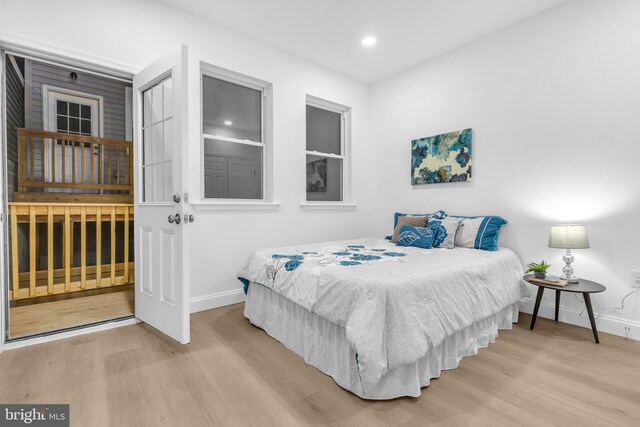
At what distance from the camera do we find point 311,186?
3.95m

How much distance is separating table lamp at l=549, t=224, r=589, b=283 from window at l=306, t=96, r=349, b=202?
7.89 ft

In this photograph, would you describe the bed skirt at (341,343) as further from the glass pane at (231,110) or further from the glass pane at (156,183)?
the glass pane at (231,110)

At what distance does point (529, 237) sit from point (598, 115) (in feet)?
3.74

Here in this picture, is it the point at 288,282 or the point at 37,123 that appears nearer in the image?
the point at 288,282

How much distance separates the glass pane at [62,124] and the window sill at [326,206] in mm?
3636

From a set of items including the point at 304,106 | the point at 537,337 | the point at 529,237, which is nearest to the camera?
the point at 537,337

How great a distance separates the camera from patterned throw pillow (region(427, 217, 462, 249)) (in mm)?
3010

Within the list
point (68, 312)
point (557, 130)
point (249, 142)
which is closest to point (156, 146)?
point (249, 142)

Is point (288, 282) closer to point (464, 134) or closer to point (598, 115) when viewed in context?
point (464, 134)

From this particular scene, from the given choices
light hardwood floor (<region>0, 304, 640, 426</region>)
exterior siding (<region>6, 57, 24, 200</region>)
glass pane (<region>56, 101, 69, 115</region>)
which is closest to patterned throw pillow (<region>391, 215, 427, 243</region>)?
light hardwood floor (<region>0, 304, 640, 426</region>)

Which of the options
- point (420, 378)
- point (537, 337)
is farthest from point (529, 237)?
point (420, 378)

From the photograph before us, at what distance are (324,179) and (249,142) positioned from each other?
1.18 meters

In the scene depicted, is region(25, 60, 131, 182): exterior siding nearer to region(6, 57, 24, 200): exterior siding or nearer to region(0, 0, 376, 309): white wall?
region(6, 57, 24, 200): exterior siding

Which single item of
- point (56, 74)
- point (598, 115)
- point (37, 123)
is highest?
point (56, 74)
